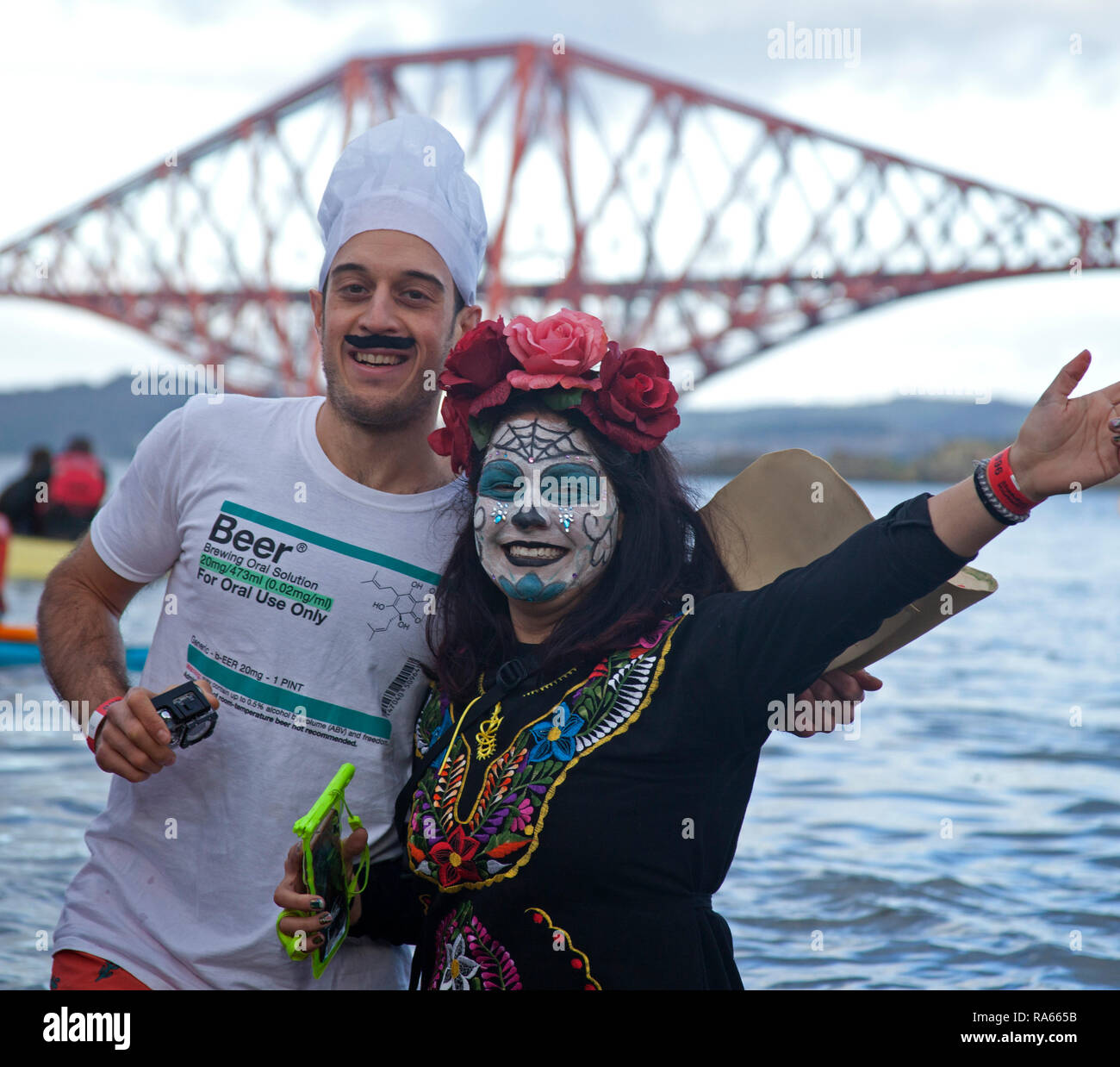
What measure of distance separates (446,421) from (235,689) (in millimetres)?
612

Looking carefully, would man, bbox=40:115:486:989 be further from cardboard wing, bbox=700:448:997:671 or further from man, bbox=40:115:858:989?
cardboard wing, bbox=700:448:997:671

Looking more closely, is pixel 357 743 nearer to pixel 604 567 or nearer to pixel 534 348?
pixel 604 567

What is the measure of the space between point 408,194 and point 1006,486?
49.8 inches

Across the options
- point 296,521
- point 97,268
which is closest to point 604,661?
point 296,521

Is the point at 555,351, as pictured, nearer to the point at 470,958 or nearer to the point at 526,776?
Result: the point at 526,776

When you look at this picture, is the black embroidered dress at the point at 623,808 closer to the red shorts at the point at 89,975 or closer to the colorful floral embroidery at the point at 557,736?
the colorful floral embroidery at the point at 557,736

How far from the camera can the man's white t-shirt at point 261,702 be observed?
7.66 ft

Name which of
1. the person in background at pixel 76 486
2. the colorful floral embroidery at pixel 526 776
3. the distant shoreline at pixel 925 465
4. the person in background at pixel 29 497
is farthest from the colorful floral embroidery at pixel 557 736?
the distant shoreline at pixel 925 465

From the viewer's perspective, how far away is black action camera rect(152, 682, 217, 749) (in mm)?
2197

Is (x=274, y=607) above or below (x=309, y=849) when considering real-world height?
above

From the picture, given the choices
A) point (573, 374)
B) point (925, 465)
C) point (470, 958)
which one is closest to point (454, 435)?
point (573, 374)

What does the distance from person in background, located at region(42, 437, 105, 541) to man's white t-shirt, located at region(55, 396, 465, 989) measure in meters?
9.89

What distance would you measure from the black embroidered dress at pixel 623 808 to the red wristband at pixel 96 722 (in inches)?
25.1

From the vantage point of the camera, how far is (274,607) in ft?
7.85
